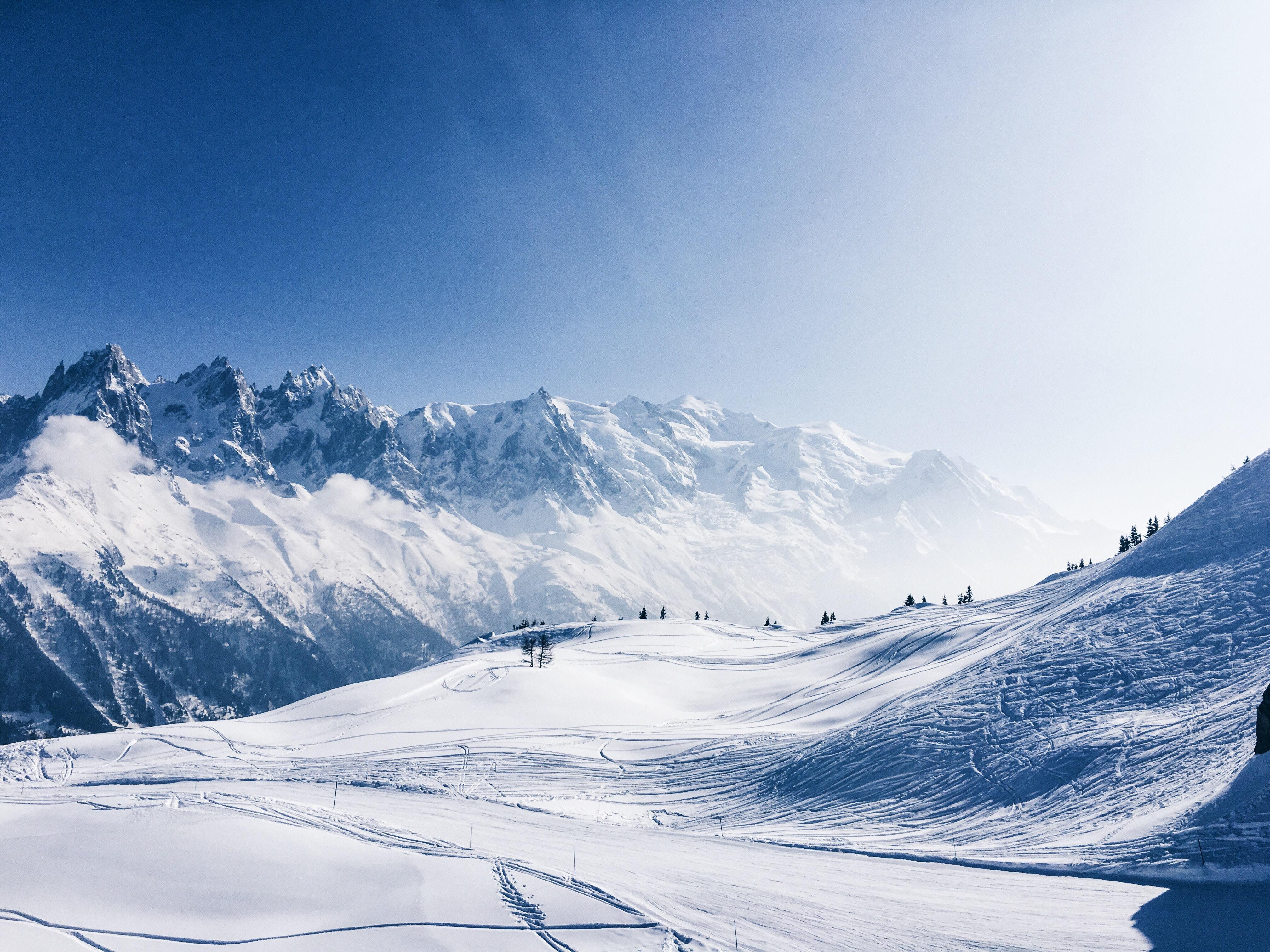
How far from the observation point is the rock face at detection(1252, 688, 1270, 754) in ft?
64.4

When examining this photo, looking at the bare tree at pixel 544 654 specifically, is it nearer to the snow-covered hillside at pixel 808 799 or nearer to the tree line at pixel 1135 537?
the snow-covered hillside at pixel 808 799

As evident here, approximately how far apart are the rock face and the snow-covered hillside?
0.76 meters

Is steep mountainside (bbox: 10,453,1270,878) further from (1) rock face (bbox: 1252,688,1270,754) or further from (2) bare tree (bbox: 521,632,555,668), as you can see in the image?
(2) bare tree (bbox: 521,632,555,668)

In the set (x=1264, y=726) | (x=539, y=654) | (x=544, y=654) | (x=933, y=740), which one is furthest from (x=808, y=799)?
(x=539, y=654)

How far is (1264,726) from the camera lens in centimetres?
1988

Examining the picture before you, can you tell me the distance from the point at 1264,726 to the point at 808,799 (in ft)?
59.5

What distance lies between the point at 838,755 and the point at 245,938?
89.6ft

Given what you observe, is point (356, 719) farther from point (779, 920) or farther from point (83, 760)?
point (779, 920)

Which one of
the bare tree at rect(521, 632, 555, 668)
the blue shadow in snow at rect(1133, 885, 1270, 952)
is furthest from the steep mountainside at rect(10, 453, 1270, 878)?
the bare tree at rect(521, 632, 555, 668)

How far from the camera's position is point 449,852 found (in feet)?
75.5

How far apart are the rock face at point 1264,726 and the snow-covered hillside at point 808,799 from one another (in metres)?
0.76

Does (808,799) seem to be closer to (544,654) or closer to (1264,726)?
(1264,726)

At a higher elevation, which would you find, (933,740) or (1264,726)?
(1264,726)

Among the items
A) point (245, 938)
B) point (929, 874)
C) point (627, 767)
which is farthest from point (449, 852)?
point (627, 767)
